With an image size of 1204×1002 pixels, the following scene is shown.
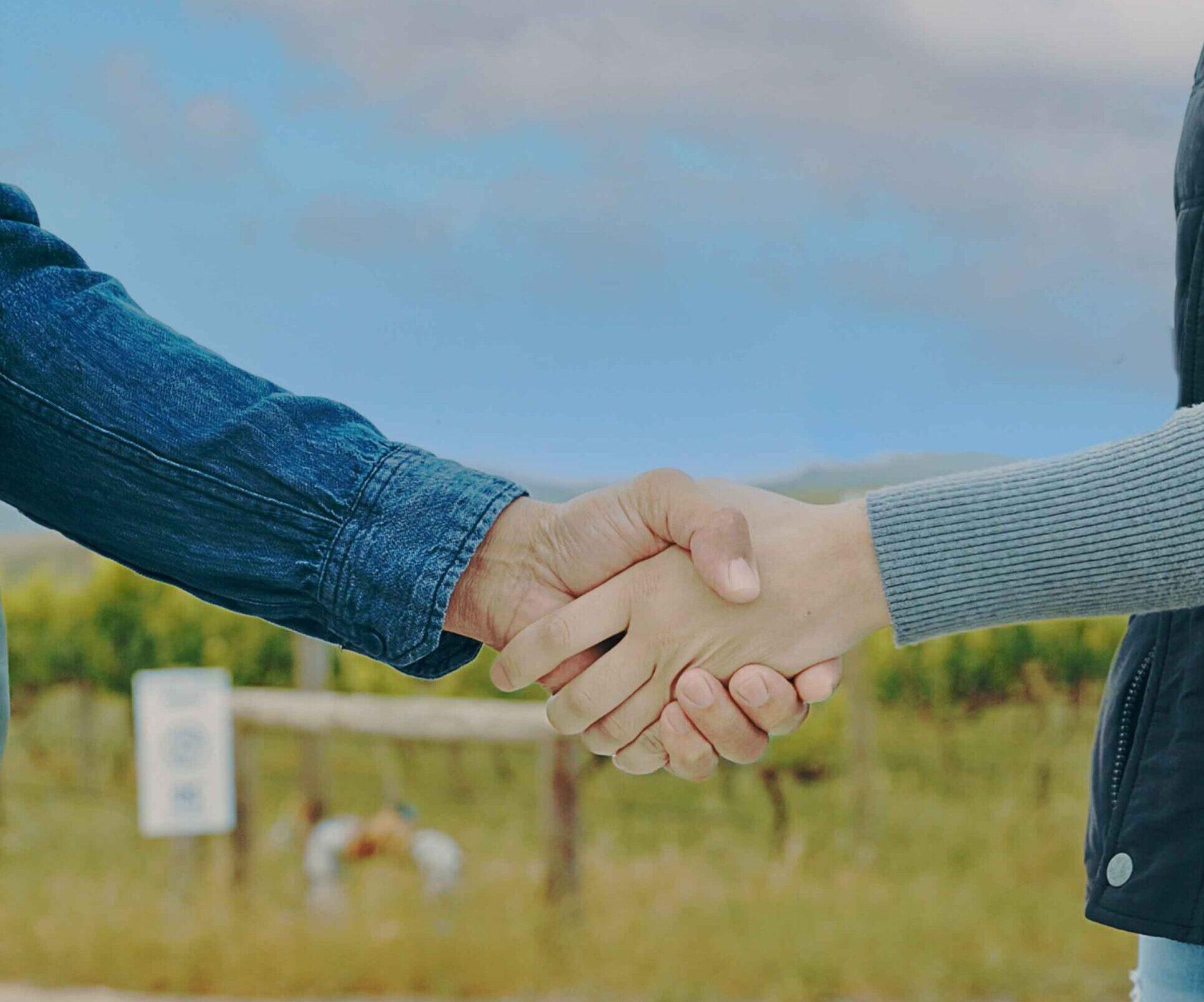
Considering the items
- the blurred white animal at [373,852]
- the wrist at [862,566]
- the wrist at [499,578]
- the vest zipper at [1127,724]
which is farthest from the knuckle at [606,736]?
the blurred white animal at [373,852]

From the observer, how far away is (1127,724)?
29.8 inches

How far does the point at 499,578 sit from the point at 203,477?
0.75 feet

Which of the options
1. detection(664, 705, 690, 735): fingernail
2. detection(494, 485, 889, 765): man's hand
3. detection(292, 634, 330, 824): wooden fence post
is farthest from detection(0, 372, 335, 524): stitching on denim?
detection(292, 634, 330, 824): wooden fence post

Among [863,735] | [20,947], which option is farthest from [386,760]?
[863,735]

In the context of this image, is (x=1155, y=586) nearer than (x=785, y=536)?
Yes

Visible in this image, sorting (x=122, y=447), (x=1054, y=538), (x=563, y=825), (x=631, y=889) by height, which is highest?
(x=122, y=447)

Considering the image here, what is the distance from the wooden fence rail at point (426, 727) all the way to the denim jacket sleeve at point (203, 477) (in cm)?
181

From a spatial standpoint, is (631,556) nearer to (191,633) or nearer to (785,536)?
(785,536)

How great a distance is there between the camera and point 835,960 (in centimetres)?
269

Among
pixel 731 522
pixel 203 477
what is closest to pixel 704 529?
pixel 731 522

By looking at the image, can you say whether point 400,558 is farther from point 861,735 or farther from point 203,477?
point 861,735

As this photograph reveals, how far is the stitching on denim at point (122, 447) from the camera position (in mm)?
852

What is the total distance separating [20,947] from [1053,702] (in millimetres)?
2321

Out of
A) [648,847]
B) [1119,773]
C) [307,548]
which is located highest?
[307,548]
